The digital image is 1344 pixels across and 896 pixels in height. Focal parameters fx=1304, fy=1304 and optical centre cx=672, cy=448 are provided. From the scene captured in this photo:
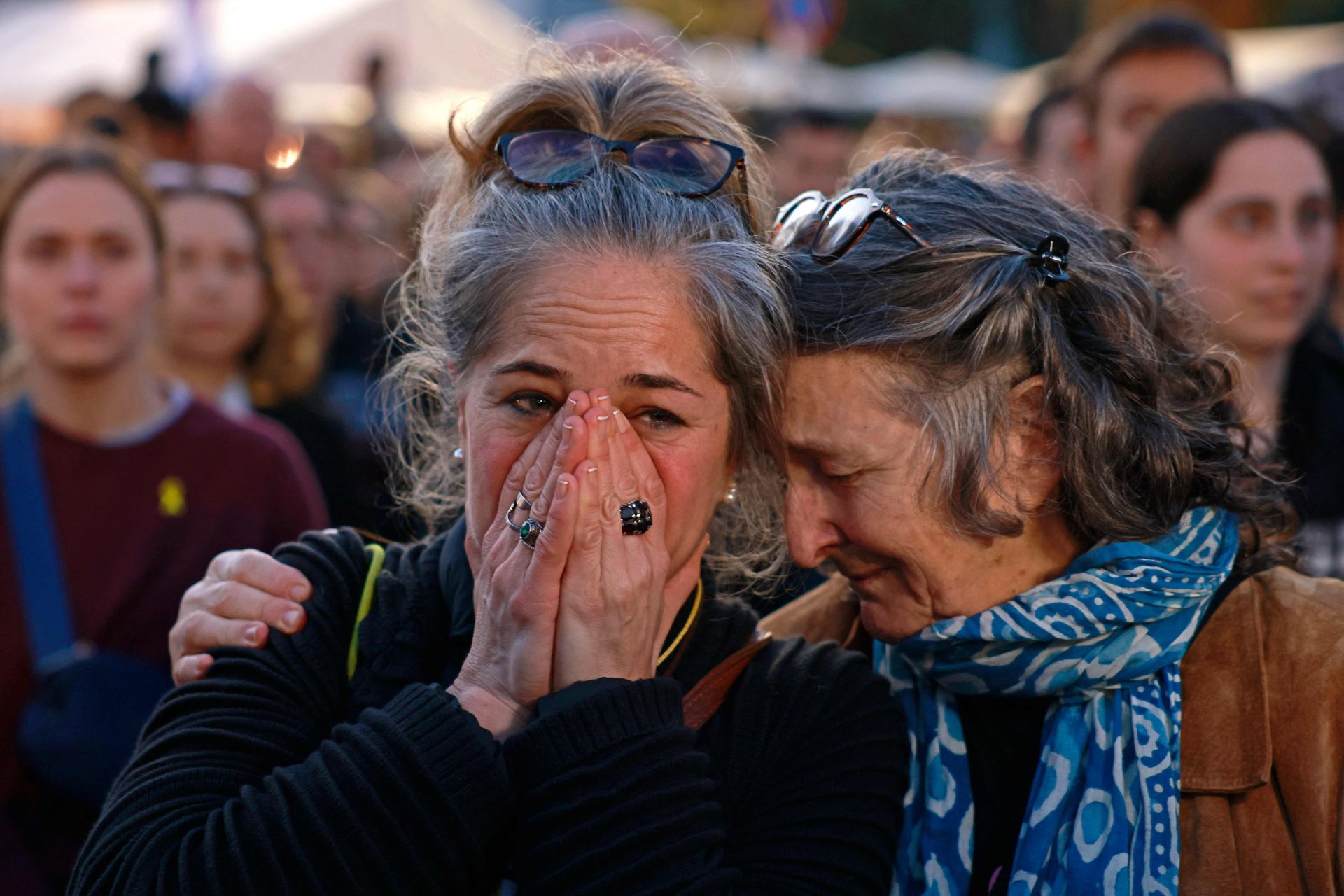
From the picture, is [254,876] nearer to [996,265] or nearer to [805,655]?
[805,655]

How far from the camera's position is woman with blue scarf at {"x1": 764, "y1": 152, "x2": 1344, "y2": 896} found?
2.31m

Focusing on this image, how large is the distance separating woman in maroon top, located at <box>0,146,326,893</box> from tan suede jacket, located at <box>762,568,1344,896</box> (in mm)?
2525

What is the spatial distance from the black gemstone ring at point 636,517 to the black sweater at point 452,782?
266 millimetres

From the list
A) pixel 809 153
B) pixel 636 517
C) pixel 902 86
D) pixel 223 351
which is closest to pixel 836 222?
pixel 636 517

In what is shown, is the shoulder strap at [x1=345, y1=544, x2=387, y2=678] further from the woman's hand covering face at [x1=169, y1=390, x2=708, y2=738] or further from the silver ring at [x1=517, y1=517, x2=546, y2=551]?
the silver ring at [x1=517, y1=517, x2=546, y2=551]

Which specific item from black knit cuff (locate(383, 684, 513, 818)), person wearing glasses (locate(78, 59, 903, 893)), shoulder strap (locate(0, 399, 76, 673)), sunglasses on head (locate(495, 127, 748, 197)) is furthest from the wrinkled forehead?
shoulder strap (locate(0, 399, 76, 673))

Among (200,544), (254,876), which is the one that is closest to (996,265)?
(254,876)

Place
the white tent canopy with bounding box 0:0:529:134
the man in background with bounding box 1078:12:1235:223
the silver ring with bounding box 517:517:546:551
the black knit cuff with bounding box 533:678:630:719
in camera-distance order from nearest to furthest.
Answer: the black knit cuff with bounding box 533:678:630:719 < the silver ring with bounding box 517:517:546:551 < the man in background with bounding box 1078:12:1235:223 < the white tent canopy with bounding box 0:0:529:134

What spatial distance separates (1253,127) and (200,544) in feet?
11.5

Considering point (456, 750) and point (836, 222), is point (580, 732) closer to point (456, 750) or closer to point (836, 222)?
point (456, 750)

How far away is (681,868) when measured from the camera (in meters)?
2.01

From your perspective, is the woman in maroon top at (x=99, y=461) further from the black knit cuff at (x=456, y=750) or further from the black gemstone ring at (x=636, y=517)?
the black gemstone ring at (x=636, y=517)

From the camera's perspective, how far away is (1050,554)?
2.55 m

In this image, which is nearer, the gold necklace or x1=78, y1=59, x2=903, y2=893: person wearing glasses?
x1=78, y1=59, x2=903, y2=893: person wearing glasses
